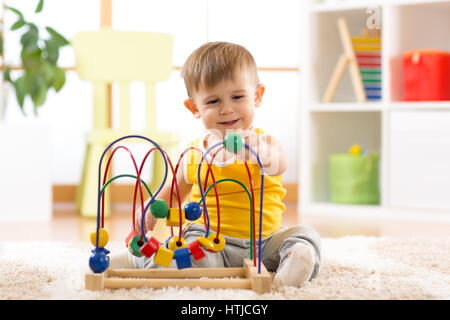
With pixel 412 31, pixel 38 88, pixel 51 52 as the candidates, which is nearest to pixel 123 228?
pixel 38 88

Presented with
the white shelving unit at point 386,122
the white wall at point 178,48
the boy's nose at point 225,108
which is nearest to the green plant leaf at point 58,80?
the white wall at point 178,48

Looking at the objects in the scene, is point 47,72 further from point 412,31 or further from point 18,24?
point 412,31

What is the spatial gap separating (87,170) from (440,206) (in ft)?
3.94

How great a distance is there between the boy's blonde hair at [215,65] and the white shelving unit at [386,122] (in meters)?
1.09

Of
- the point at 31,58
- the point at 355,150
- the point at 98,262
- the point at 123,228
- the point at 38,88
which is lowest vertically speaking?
the point at 123,228

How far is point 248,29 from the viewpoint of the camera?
2629 mm

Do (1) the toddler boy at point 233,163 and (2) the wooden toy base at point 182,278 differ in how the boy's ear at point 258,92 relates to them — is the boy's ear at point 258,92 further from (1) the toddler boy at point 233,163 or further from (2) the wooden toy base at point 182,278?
(2) the wooden toy base at point 182,278

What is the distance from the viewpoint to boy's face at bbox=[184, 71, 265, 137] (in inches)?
42.9

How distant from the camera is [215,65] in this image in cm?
108

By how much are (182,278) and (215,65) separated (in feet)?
1.17

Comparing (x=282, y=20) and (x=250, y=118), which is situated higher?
(x=282, y=20)

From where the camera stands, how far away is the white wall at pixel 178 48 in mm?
2609
